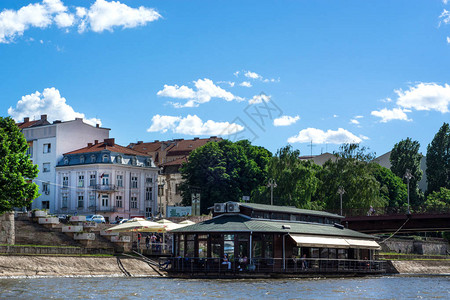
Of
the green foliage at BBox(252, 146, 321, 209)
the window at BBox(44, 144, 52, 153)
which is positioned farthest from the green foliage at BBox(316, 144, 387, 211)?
the window at BBox(44, 144, 52, 153)

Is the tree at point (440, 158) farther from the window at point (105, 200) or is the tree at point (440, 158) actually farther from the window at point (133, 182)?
the window at point (105, 200)

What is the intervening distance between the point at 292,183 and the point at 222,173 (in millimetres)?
16661

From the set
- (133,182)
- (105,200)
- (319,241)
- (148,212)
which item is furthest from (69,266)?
(148,212)

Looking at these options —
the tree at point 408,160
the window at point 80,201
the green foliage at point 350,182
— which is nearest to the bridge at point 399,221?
the green foliage at point 350,182

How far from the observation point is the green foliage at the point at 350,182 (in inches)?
3314

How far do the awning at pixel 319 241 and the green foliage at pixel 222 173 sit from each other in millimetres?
42766

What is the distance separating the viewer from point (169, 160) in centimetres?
13050

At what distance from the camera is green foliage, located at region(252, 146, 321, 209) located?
8412 centimetres

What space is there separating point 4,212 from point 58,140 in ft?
150

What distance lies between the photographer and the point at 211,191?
9925 centimetres

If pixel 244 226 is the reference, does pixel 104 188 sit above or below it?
above

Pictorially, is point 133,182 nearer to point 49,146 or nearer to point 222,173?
point 49,146

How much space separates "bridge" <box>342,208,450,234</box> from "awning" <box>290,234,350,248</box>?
16.3 m

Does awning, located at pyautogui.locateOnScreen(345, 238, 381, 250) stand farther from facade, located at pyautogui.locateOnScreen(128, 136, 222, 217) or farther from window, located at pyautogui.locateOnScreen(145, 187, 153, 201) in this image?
facade, located at pyautogui.locateOnScreen(128, 136, 222, 217)
